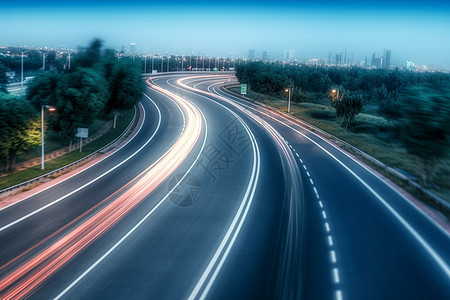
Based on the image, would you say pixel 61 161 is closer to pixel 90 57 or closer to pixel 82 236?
pixel 82 236

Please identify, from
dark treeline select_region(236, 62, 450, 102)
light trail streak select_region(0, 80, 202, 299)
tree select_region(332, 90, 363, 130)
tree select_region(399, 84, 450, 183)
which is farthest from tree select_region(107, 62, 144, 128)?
dark treeline select_region(236, 62, 450, 102)

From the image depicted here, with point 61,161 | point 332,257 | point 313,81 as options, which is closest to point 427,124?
point 332,257

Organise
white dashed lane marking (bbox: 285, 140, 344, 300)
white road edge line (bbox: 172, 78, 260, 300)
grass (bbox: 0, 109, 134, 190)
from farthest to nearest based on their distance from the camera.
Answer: grass (bbox: 0, 109, 134, 190)
white road edge line (bbox: 172, 78, 260, 300)
white dashed lane marking (bbox: 285, 140, 344, 300)

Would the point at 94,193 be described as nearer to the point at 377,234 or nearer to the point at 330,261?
the point at 330,261

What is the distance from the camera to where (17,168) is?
27.9 m

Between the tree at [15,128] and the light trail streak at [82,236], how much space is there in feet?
34.9

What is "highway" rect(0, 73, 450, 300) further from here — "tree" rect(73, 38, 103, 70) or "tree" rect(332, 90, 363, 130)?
"tree" rect(332, 90, 363, 130)

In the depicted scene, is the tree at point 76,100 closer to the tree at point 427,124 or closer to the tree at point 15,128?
the tree at point 15,128

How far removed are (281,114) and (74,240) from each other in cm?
4799

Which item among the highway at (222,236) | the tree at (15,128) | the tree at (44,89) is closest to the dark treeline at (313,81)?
the highway at (222,236)

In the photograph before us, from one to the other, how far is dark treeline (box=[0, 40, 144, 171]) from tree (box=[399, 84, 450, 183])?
30725 millimetres

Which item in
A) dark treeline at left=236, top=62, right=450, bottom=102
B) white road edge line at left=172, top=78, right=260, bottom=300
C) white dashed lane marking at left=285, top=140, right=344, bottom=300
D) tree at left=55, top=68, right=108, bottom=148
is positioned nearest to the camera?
white dashed lane marking at left=285, top=140, right=344, bottom=300

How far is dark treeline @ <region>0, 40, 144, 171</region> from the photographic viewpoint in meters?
25.8

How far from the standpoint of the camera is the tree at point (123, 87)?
45.0 metres
